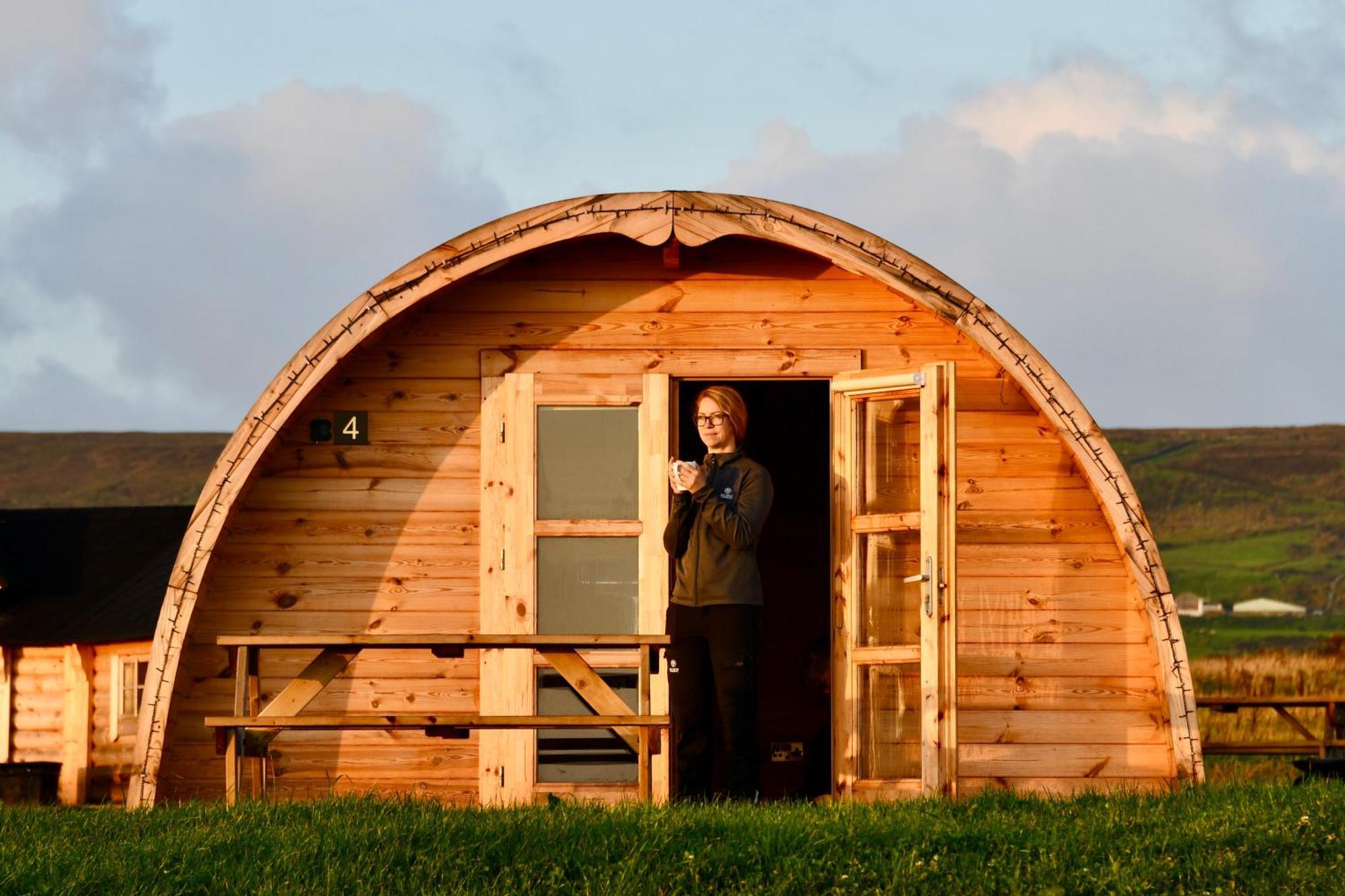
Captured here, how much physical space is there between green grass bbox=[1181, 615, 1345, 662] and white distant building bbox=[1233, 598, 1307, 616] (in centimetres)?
103

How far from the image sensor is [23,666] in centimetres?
2178

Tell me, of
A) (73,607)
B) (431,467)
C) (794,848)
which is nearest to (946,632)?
(794,848)

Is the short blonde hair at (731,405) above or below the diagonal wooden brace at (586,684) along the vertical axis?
above

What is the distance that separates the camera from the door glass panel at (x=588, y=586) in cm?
999

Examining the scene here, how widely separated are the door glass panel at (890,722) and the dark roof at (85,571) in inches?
514

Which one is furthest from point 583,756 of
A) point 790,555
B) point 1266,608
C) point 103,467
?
point 1266,608

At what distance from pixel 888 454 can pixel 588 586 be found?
1772mm

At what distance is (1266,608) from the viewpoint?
70.9m

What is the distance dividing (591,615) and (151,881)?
3.49 m

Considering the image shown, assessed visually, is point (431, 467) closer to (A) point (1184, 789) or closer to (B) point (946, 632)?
(B) point (946, 632)

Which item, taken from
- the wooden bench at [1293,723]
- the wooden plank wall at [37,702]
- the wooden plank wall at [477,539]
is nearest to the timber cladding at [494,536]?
the wooden plank wall at [477,539]

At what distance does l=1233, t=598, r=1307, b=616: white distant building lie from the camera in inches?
2731

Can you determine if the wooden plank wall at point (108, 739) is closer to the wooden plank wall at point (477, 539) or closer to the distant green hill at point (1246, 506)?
the wooden plank wall at point (477, 539)

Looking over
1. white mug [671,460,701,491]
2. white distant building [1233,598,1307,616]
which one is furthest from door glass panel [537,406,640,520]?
white distant building [1233,598,1307,616]
